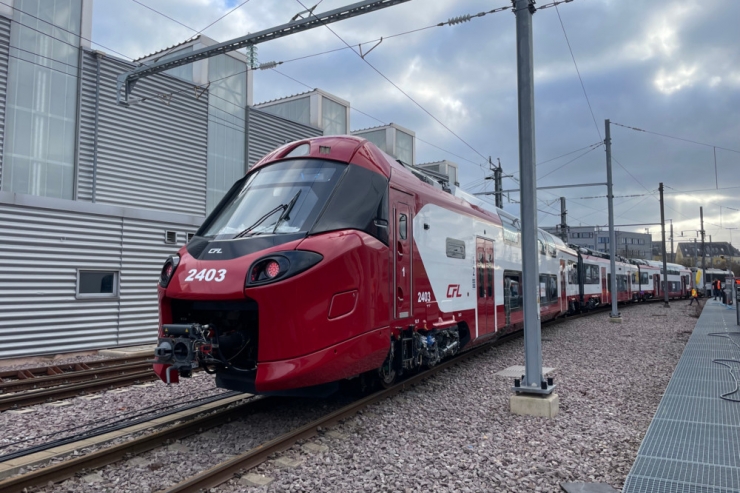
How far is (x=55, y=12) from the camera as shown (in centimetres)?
1412

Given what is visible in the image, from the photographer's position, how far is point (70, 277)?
38.0 feet

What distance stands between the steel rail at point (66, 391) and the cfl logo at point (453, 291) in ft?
16.5

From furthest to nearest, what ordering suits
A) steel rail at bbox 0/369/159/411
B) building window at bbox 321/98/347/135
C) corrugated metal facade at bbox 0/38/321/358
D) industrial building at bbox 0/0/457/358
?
building window at bbox 321/98/347/135, industrial building at bbox 0/0/457/358, corrugated metal facade at bbox 0/38/321/358, steel rail at bbox 0/369/159/411

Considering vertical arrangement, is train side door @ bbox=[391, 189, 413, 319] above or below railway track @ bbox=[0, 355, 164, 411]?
above

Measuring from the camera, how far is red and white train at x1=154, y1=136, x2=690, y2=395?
15.9 feet

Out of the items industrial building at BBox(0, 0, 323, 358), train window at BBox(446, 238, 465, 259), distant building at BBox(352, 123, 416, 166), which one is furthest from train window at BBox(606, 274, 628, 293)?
train window at BBox(446, 238, 465, 259)

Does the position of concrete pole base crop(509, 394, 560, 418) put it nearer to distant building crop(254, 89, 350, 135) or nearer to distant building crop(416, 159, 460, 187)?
distant building crop(254, 89, 350, 135)

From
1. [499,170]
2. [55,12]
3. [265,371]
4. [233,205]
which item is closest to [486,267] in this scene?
[233,205]

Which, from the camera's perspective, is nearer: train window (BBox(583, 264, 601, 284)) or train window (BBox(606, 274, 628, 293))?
train window (BBox(583, 264, 601, 284))

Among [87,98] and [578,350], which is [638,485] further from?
[87,98]

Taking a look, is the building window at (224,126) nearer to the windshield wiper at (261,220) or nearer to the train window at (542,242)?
the train window at (542,242)

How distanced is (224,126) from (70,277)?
9.09 metres

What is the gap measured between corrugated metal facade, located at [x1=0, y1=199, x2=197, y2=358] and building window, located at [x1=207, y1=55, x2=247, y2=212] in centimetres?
538

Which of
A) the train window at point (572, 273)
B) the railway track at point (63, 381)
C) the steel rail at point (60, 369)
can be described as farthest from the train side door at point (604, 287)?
the railway track at point (63, 381)
